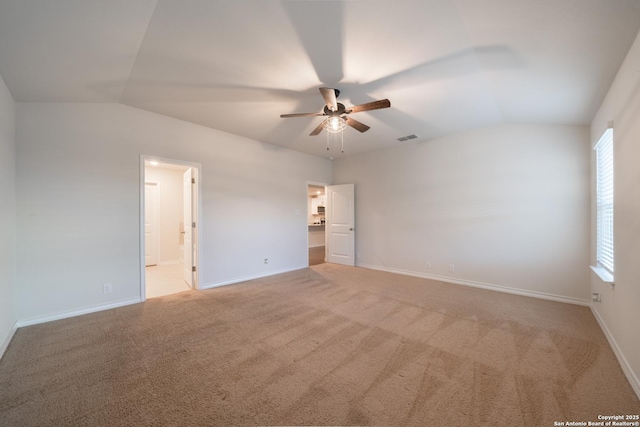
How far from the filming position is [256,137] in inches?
183

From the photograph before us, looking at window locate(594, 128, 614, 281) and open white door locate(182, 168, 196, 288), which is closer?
window locate(594, 128, 614, 281)

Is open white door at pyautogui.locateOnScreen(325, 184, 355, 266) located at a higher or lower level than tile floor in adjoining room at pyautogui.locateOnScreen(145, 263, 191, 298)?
higher

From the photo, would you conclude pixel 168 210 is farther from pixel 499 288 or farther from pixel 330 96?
pixel 499 288

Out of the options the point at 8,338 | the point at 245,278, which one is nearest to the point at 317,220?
the point at 245,278

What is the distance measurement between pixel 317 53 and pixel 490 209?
3.74m

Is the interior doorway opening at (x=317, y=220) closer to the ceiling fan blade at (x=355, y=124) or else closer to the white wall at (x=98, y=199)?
the white wall at (x=98, y=199)

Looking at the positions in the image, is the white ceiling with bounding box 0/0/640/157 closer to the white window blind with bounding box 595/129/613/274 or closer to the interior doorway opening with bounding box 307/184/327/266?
the white window blind with bounding box 595/129/613/274

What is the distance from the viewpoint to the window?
2.63 m

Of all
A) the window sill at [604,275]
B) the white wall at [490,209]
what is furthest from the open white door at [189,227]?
the window sill at [604,275]

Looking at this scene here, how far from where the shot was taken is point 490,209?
412 cm

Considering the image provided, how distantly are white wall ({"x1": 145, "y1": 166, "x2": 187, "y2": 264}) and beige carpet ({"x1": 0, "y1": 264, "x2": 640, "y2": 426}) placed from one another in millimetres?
3529

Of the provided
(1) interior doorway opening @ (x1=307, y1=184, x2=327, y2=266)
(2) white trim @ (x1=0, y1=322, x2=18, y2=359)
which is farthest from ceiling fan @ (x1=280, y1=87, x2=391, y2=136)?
(1) interior doorway opening @ (x1=307, y1=184, x2=327, y2=266)

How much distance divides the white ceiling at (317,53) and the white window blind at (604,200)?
1.65ft

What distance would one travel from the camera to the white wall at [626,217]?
1.81 meters
